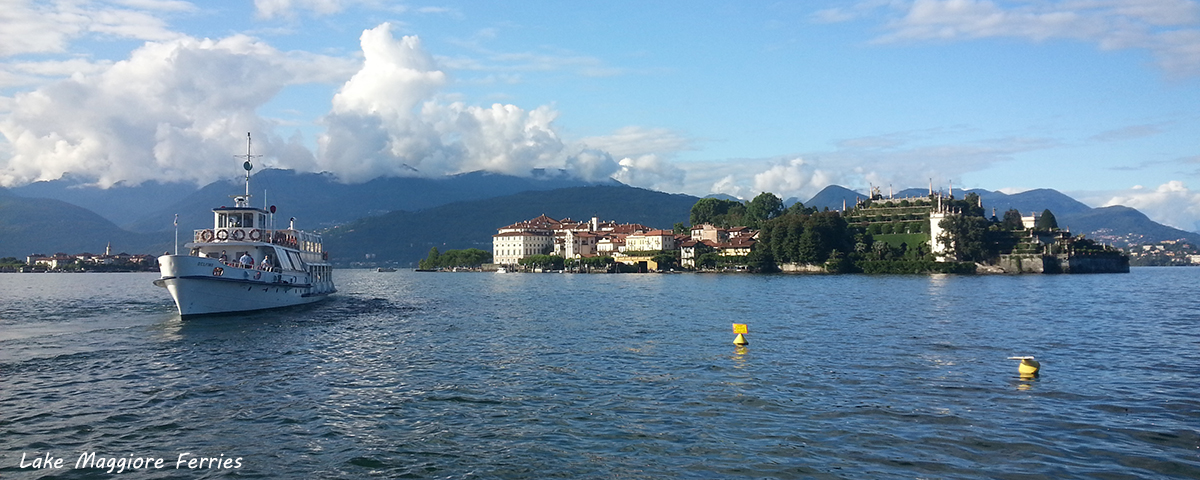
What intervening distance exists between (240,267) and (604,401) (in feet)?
99.7

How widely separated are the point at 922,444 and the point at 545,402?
904 centimetres

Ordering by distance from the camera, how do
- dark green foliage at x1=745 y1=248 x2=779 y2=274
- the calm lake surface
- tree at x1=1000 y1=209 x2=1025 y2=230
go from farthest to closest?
tree at x1=1000 y1=209 x2=1025 y2=230
dark green foliage at x1=745 y1=248 x2=779 y2=274
the calm lake surface

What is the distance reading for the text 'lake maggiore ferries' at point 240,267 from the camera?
4031 cm

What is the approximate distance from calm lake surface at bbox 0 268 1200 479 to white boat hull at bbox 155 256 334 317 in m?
2.13

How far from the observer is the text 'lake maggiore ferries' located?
40312 mm

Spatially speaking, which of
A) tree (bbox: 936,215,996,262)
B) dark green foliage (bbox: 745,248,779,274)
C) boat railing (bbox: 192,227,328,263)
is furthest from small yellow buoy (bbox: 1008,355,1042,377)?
tree (bbox: 936,215,996,262)

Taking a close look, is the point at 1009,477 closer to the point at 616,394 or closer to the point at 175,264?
the point at 616,394

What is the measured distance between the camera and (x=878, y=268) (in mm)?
159000

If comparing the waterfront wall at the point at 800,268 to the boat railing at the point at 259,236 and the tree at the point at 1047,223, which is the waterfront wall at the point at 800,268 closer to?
the tree at the point at 1047,223

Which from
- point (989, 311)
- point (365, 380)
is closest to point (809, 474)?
point (365, 380)

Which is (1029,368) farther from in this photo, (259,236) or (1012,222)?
(1012,222)

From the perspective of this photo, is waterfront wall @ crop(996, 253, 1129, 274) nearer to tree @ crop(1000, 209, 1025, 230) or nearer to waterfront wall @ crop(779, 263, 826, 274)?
tree @ crop(1000, 209, 1025, 230)

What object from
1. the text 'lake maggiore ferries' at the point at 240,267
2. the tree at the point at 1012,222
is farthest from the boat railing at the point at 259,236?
the tree at the point at 1012,222

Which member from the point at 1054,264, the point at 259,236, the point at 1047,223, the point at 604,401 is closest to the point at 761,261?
the point at 1054,264
